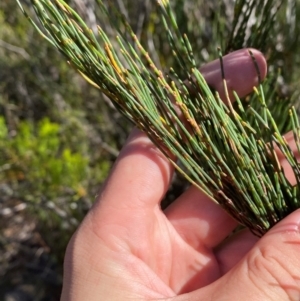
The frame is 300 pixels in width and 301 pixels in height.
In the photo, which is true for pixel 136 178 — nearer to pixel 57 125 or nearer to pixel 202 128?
pixel 202 128

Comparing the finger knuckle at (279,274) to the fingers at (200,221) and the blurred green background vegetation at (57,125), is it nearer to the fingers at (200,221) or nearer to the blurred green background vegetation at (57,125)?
the fingers at (200,221)

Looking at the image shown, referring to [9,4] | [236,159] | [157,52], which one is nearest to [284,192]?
[236,159]

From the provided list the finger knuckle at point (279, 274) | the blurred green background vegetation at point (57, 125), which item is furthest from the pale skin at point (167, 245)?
the blurred green background vegetation at point (57, 125)

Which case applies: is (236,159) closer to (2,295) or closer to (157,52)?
(157,52)

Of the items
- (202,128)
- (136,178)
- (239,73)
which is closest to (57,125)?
(136,178)

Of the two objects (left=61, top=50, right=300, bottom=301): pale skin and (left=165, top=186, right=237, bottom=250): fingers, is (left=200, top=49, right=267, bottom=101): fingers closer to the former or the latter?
(left=61, top=50, right=300, bottom=301): pale skin

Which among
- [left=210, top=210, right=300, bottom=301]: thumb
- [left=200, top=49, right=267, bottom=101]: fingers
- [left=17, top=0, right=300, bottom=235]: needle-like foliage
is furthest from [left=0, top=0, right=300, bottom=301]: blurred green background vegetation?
[left=210, top=210, right=300, bottom=301]: thumb
